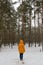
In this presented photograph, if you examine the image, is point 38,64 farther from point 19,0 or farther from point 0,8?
point 19,0

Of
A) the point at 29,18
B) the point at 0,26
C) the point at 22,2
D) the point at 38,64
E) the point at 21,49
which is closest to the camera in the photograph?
the point at 38,64

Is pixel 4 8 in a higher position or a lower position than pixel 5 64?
higher

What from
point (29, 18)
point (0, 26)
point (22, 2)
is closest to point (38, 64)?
point (0, 26)

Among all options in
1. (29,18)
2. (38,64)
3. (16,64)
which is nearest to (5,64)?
(16,64)

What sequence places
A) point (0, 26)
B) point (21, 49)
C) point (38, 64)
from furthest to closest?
point (0, 26) < point (21, 49) < point (38, 64)

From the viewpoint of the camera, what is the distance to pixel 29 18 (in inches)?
2223

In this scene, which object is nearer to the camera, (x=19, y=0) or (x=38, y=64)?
(x=38, y=64)

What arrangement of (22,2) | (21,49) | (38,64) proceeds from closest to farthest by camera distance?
1. (38,64)
2. (21,49)
3. (22,2)

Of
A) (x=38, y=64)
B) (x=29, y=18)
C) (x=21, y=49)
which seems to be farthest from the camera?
(x=29, y=18)

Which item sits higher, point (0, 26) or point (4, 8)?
point (4, 8)

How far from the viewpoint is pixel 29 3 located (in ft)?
144

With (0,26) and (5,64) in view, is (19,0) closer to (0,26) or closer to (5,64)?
(0,26)

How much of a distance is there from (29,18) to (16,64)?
1627 inches

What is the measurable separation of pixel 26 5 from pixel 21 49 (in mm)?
25084
